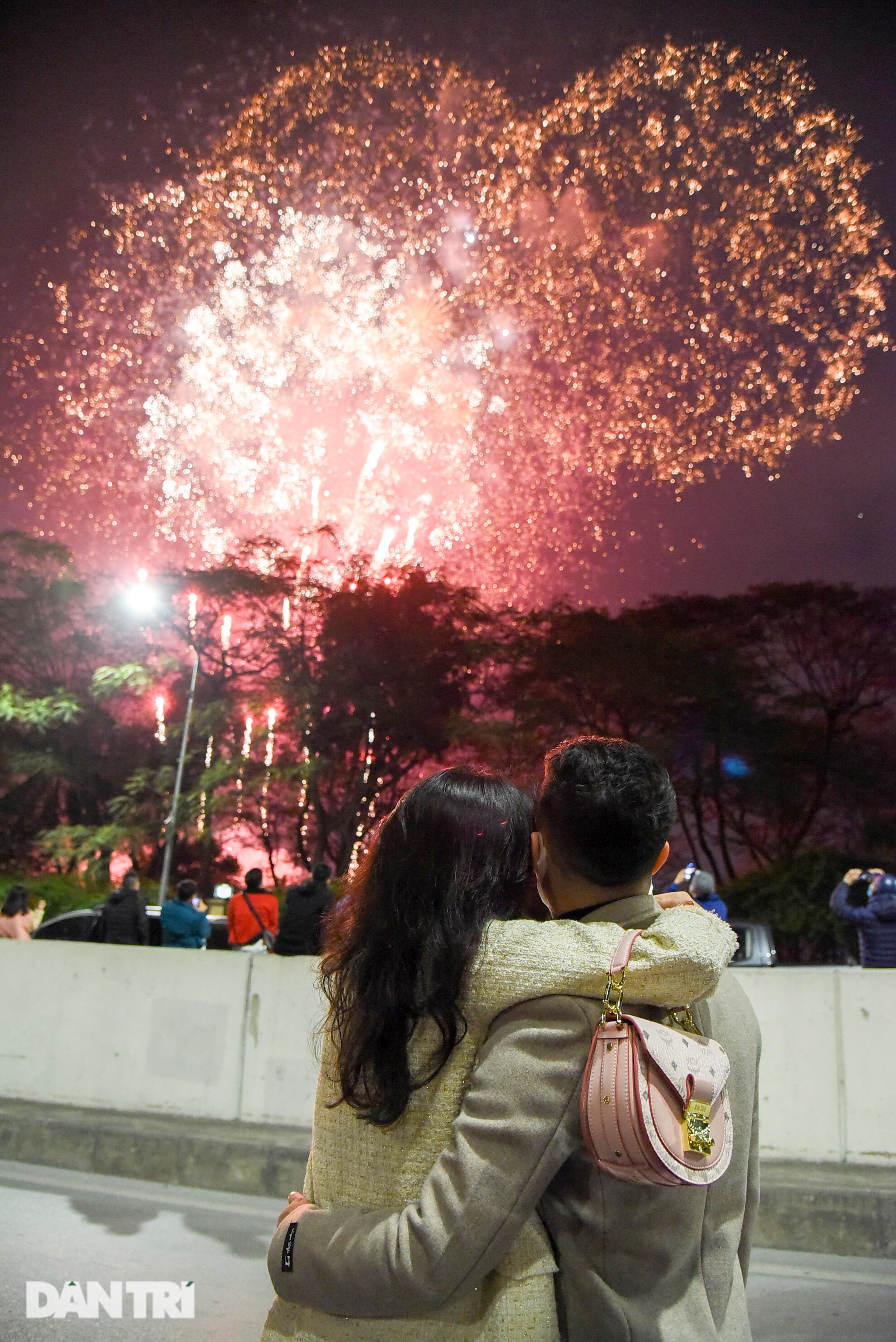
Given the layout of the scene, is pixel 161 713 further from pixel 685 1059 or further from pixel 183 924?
pixel 685 1059

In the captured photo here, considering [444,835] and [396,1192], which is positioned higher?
[444,835]

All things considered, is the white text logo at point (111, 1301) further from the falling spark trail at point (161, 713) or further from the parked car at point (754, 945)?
the falling spark trail at point (161, 713)

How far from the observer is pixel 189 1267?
442 cm

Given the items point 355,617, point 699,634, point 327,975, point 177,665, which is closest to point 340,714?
point 355,617

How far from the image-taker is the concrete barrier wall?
213 inches

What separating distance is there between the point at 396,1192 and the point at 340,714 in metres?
27.7

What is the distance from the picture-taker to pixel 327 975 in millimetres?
1576

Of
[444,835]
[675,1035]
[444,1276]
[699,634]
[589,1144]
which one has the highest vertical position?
[699,634]

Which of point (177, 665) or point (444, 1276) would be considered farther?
point (177, 665)

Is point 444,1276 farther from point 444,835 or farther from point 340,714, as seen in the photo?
point 340,714

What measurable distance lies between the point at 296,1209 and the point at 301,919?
6.92m

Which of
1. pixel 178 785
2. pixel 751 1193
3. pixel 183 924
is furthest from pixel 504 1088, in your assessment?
pixel 178 785

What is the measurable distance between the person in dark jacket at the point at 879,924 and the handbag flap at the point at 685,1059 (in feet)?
23.0

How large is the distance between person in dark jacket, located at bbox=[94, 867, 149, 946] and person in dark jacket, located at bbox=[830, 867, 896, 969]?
6.04 metres
